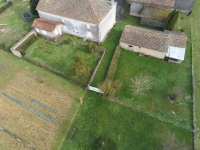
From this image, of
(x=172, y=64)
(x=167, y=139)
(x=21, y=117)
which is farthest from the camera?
(x=172, y=64)

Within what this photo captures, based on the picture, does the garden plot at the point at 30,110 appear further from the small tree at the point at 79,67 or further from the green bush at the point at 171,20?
the green bush at the point at 171,20

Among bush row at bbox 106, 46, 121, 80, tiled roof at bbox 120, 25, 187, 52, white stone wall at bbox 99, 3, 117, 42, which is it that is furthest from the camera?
white stone wall at bbox 99, 3, 117, 42

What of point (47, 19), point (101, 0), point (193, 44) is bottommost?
point (193, 44)

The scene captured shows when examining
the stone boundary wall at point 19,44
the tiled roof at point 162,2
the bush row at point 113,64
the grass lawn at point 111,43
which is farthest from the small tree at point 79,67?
the tiled roof at point 162,2

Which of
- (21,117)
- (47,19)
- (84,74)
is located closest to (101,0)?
(47,19)

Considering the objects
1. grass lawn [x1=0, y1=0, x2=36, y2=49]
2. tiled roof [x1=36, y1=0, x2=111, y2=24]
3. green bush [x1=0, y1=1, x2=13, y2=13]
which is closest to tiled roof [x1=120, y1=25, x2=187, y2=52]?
tiled roof [x1=36, y1=0, x2=111, y2=24]

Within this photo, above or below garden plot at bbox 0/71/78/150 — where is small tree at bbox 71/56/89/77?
above

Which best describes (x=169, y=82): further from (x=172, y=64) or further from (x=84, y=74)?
(x=84, y=74)

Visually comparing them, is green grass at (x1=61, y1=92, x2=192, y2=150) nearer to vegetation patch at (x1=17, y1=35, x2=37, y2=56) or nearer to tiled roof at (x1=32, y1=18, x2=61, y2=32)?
vegetation patch at (x1=17, y1=35, x2=37, y2=56)
